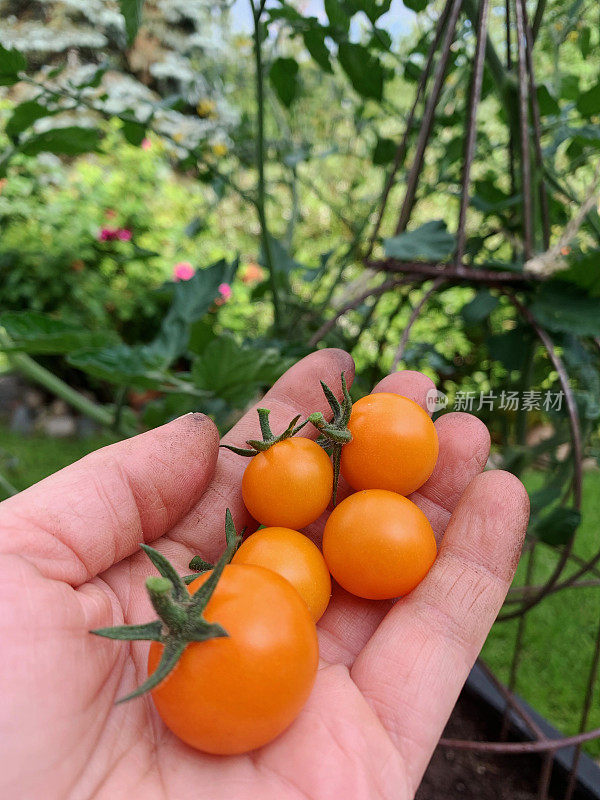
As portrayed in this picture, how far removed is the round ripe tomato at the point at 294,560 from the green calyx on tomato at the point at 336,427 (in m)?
0.14

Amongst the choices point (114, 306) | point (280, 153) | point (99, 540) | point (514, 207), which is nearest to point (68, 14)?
point (114, 306)

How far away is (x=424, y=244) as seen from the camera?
97 cm

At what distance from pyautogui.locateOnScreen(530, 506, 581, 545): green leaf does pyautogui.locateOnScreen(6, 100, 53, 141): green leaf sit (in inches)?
49.3

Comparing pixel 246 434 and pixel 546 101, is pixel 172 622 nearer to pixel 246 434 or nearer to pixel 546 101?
pixel 246 434

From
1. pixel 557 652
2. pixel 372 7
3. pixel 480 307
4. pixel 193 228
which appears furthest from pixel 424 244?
pixel 557 652

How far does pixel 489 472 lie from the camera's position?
101 centimetres

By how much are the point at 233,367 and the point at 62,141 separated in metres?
0.66

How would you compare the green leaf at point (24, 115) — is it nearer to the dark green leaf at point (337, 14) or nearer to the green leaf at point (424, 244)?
the dark green leaf at point (337, 14)

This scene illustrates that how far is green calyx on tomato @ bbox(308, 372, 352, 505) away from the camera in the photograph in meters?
0.97

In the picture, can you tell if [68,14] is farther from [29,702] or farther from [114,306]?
[29,702]

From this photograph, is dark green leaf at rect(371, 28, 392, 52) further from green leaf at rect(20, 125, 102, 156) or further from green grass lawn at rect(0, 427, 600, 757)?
green grass lawn at rect(0, 427, 600, 757)

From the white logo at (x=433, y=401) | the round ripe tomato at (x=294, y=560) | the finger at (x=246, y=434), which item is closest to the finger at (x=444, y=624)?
the round ripe tomato at (x=294, y=560)

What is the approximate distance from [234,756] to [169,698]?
0.47ft

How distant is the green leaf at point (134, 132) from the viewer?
1.34m
